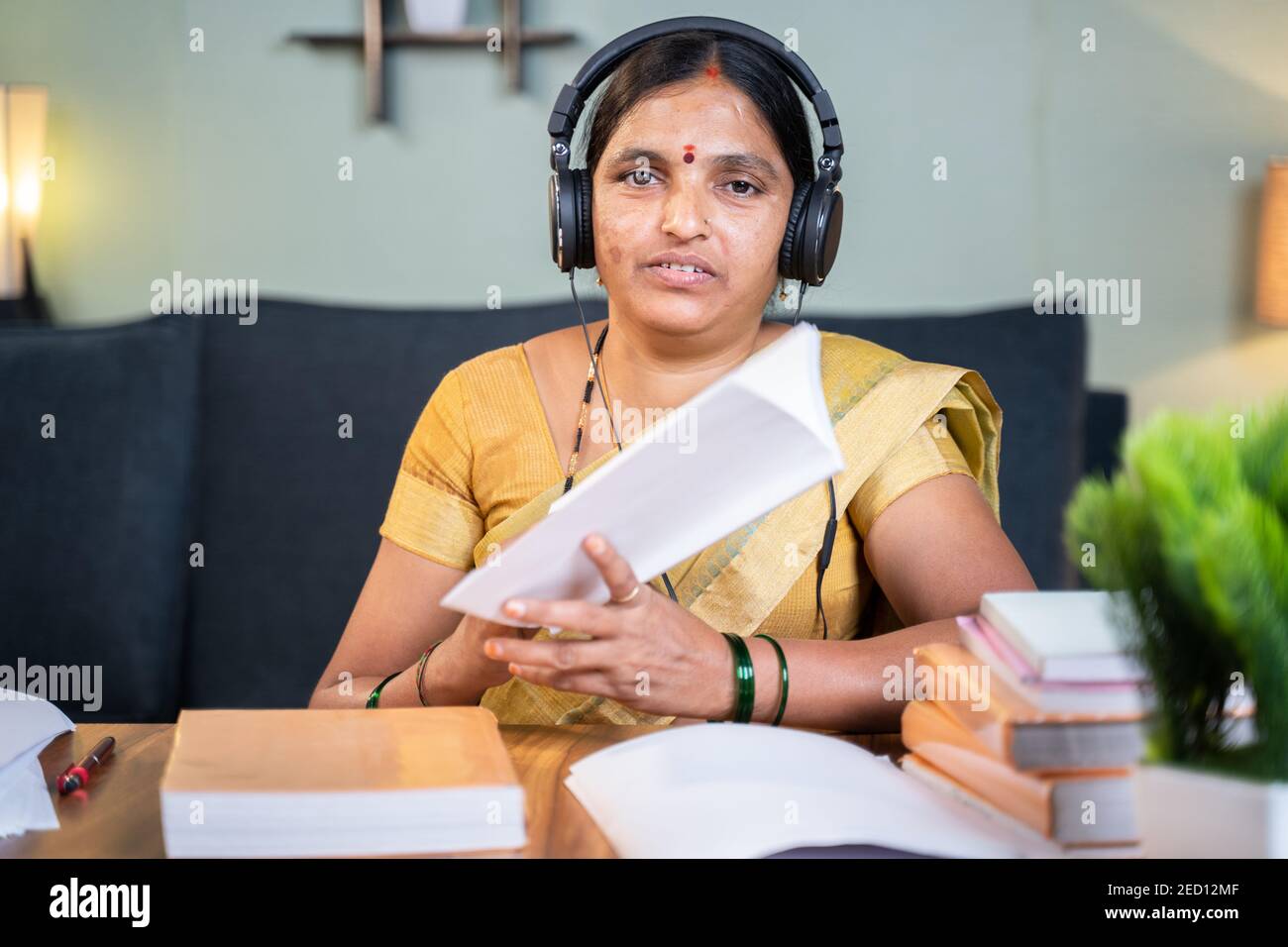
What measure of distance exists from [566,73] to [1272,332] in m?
1.56

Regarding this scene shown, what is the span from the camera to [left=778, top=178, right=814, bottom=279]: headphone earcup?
51.0 inches

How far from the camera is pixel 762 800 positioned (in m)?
0.72

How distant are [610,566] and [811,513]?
20.9 inches

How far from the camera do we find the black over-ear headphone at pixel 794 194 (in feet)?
4.05

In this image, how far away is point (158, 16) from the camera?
2.60 m

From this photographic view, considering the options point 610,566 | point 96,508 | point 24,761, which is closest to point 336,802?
point 610,566

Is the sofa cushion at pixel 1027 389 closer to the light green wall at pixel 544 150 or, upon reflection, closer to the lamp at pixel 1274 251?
the light green wall at pixel 544 150

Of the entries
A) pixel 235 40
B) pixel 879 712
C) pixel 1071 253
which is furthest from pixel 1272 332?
pixel 235 40

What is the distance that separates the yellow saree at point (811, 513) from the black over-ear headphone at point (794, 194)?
0.45ft

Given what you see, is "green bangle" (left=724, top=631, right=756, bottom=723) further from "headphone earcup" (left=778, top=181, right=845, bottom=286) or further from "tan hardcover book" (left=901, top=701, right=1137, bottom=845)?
"headphone earcup" (left=778, top=181, right=845, bottom=286)
